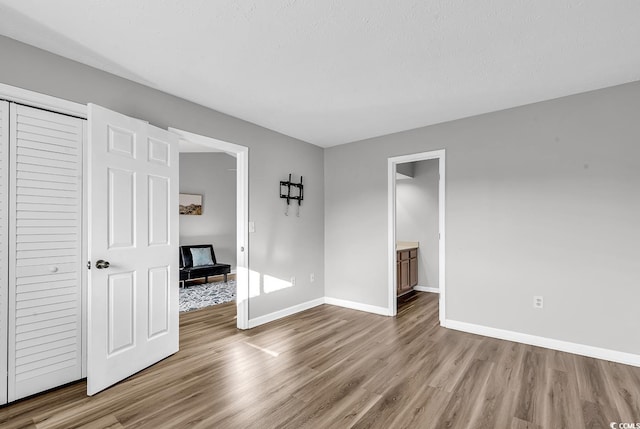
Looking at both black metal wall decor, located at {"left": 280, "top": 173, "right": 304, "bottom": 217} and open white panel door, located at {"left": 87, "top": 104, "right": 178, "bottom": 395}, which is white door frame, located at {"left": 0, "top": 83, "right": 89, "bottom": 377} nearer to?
open white panel door, located at {"left": 87, "top": 104, "right": 178, "bottom": 395}

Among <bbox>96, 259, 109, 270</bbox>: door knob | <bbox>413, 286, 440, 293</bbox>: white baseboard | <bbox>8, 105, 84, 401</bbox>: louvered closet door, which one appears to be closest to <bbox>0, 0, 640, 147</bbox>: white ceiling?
<bbox>8, 105, 84, 401</bbox>: louvered closet door

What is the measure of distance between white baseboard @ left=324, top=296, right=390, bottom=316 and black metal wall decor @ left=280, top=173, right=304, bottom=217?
4.82ft

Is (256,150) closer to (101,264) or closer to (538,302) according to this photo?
(101,264)

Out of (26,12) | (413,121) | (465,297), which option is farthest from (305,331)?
(26,12)

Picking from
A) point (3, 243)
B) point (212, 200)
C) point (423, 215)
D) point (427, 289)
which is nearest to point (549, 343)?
point (427, 289)

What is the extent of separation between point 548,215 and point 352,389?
255 cm

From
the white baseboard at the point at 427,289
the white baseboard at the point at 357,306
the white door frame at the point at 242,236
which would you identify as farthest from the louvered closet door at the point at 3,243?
the white baseboard at the point at 427,289

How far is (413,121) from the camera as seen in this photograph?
367 centimetres

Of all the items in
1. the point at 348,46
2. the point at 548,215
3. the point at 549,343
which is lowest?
the point at 549,343

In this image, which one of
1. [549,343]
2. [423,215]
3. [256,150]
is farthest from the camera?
[423,215]

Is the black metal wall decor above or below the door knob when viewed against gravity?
above

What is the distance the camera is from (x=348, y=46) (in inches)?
83.7

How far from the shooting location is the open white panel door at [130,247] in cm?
221

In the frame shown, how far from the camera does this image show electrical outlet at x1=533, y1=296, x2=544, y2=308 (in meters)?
3.04
